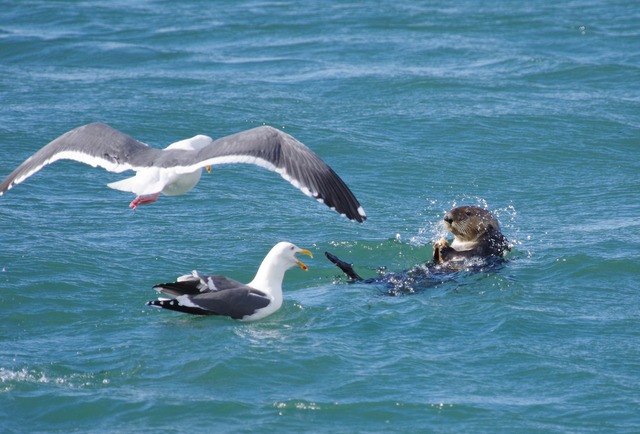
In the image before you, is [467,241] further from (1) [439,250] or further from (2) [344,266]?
(2) [344,266]

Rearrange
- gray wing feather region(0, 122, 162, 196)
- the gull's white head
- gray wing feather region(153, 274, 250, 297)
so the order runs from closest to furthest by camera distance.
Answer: gray wing feather region(153, 274, 250, 297) → the gull's white head → gray wing feather region(0, 122, 162, 196)

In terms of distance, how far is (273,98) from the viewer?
16.2 meters

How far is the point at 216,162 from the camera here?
8.31m

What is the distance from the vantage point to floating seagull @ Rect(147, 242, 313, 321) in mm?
8352

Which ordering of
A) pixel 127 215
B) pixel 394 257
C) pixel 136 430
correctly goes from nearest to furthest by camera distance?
pixel 136 430 → pixel 394 257 → pixel 127 215

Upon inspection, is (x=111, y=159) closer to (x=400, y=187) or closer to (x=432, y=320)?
(x=432, y=320)

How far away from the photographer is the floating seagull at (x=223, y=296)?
8352 millimetres

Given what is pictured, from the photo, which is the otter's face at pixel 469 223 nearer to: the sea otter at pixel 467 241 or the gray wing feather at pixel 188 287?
the sea otter at pixel 467 241

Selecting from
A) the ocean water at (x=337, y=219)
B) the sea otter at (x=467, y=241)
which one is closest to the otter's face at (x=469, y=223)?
the sea otter at (x=467, y=241)

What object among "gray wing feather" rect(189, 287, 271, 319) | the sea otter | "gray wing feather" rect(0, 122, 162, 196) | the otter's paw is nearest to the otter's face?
the sea otter

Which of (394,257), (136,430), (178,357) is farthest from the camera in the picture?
(394,257)

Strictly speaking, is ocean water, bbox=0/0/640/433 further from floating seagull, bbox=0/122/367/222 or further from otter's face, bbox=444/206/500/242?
floating seagull, bbox=0/122/367/222

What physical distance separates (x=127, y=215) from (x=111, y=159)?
290 cm

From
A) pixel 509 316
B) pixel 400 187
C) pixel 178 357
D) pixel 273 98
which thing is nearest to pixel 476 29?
pixel 273 98
